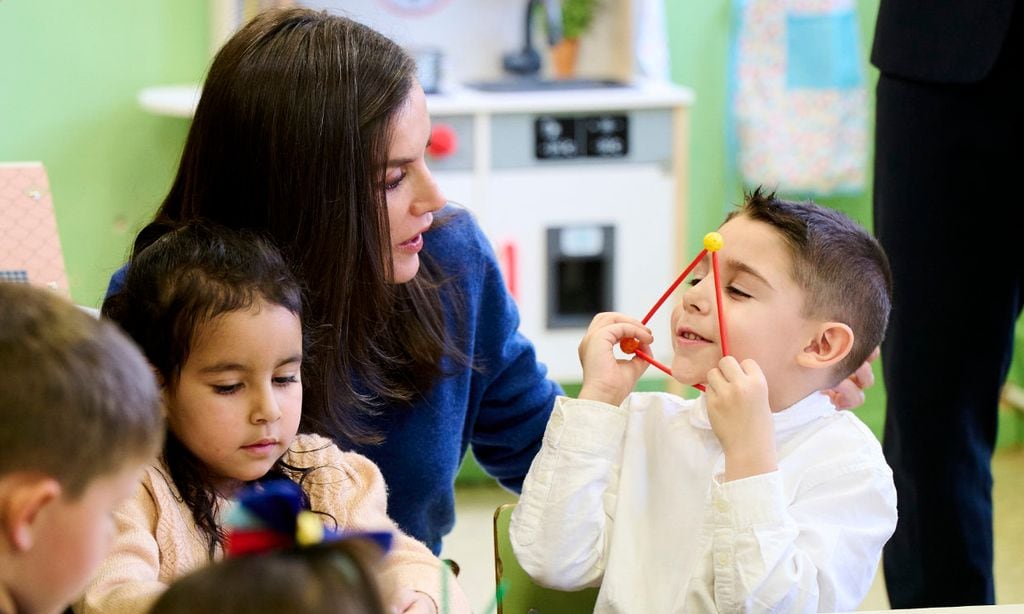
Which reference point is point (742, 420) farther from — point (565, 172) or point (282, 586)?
point (565, 172)

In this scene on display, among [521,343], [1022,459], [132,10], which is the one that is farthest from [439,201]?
[1022,459]

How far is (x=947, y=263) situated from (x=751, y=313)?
28.4 inches

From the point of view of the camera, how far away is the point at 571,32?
341cm

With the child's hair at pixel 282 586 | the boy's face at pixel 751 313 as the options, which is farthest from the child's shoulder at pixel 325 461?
the child's hair at pixel 282 586

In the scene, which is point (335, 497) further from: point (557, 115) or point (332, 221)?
point (557, 115)

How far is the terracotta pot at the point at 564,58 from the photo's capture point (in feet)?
11.2

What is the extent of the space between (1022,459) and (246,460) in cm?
284

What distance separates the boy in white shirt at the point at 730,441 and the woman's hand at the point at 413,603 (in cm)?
14

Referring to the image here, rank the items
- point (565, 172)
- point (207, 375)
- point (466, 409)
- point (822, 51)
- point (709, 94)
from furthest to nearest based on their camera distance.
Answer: point (709, 94), point (822, 51), point (565, 172), point (466, 409), point (207, 375)

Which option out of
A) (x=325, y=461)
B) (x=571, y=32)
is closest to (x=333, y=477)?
(x=325, y=461)

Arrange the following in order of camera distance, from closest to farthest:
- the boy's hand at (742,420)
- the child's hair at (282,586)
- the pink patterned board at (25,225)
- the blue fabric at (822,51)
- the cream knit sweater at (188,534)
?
1. the child's hair at (282,586)
2. the cream knit sweater at (188,534)
3. the boy's hand at (742,420)
4. the pink patterned board at (25,225)
5. the blue fabric at (822,51)

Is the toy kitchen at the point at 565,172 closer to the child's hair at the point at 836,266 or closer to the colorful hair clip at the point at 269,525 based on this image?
the child's hair at the point at 836,266

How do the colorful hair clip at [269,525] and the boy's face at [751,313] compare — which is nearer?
the colorful hair clip at [269,525]

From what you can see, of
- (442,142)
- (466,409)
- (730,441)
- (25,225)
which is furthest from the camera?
(442,142)
